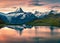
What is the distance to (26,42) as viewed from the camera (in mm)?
48688

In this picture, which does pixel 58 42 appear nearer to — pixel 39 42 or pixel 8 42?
pixel 39 42

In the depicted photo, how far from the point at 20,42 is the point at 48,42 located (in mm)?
6796

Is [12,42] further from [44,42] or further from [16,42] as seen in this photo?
[44,42]

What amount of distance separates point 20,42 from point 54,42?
8245 millimetres

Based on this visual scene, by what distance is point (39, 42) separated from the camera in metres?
48.0

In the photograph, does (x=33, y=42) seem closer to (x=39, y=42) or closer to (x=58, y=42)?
(x=39, y=42)

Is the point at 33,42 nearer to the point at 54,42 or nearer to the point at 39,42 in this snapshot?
the point at 39,42

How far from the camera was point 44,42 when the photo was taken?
4828 centimetres

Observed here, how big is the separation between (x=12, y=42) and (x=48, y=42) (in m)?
8.69

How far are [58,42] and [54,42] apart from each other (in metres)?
0.96

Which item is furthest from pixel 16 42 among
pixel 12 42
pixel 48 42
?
pixel 48 42

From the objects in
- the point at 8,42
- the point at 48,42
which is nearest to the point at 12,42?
the point at 8,42

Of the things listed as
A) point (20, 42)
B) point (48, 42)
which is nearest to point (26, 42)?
point (20, 42)

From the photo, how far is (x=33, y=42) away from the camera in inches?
1919
